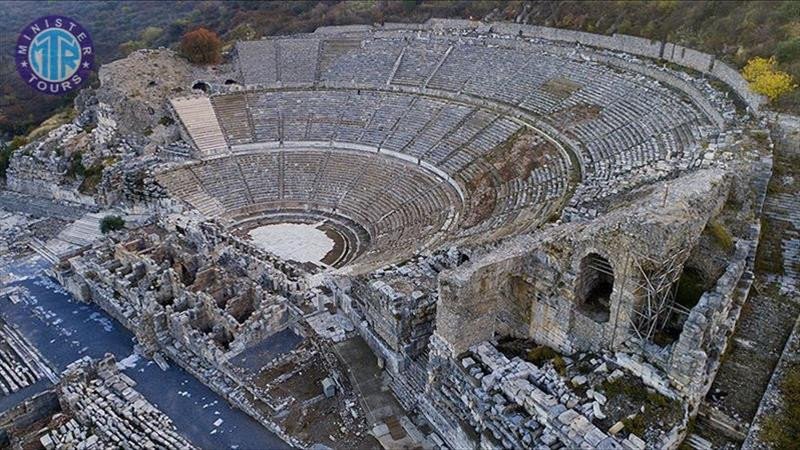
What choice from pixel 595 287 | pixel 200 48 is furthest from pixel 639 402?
pixel 200 48

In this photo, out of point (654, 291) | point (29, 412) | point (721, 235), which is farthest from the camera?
point (29, 412)

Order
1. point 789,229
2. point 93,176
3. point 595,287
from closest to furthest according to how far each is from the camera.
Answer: point 595,287, point 789,229, point 93,176

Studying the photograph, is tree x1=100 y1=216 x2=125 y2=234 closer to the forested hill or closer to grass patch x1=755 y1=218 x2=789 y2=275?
grass patch x1=755 y1=218 x2=789 y2=275

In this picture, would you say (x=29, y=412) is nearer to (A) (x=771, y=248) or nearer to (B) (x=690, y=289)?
(B) (x=690, y=289)

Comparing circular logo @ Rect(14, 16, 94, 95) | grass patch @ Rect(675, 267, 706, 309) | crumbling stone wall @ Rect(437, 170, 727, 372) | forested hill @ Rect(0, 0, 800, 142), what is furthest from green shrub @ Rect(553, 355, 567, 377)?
circular logo @ Rect(14, 16, 94, 95)

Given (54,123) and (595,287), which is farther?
(54,123)

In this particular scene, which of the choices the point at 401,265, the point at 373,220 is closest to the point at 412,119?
the point at 373,220

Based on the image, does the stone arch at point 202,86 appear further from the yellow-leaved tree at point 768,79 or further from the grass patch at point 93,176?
the yellow-leaved tree at point 768,79
